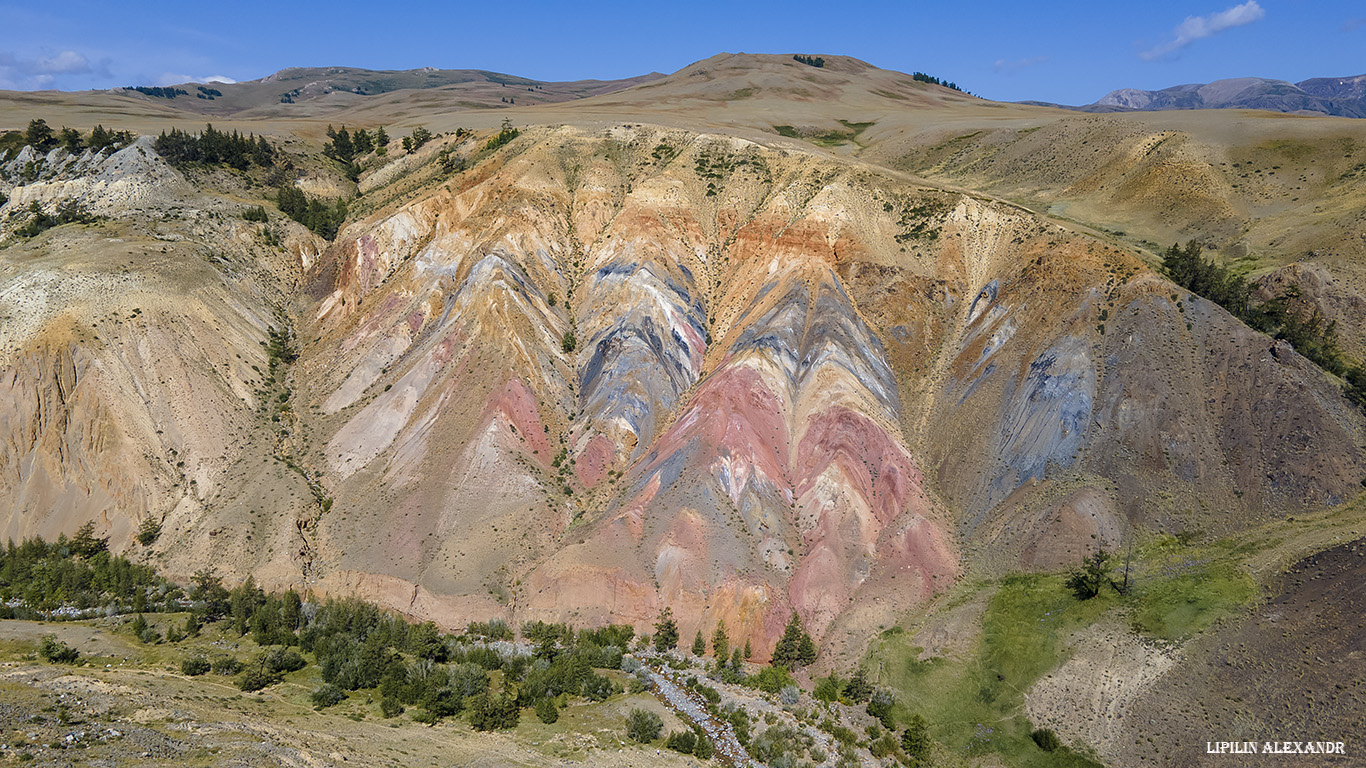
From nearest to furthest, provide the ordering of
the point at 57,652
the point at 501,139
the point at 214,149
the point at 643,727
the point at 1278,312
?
the point at 643,727 < the point at 57,652 < the point at 1278,312 < the point at 214,149 < the point at 501,139

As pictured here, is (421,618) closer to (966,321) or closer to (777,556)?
(777,556)

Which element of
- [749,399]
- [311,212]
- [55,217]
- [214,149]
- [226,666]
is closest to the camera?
[226,666]

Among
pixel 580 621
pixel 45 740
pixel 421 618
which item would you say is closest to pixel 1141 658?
pixel 580 621

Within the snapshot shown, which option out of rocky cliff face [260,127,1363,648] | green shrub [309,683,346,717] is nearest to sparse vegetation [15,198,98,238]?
rocky cliff face [260,127,1363,648]

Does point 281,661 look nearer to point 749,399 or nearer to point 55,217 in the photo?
point 749,399

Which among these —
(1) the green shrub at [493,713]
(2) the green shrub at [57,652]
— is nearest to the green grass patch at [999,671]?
(1) the green shrub at [493,713]

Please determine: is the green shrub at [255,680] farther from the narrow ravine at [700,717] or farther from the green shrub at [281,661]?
the narrow ravine at [700,717]

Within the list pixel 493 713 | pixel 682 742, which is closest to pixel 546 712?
pixel 493 713

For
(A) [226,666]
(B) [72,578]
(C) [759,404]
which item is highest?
(C) [759,404]

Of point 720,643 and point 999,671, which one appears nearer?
point 999,671

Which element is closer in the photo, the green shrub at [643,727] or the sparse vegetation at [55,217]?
the green shrub at [643,727]

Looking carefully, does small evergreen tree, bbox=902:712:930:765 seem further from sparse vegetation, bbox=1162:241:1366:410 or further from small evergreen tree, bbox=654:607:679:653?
sparse vegetation, bbox=1162:241:1366:410
